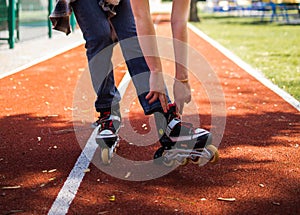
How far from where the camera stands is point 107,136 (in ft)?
15.0

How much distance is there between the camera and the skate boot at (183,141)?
4.18 metres

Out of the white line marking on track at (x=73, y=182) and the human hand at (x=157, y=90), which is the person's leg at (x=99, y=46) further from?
the human hand at (x=157, y=90)

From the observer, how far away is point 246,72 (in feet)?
35.3

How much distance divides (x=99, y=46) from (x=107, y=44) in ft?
0.21

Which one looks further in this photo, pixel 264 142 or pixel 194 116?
pixel 194 116

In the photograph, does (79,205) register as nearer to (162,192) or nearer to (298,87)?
(162,192)

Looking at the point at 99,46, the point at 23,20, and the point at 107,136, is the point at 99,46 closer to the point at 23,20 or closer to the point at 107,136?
the point at 107,136

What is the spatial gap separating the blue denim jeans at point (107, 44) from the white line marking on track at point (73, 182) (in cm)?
53

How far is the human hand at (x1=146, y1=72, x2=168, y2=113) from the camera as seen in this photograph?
410cm

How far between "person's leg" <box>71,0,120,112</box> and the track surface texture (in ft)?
1.73

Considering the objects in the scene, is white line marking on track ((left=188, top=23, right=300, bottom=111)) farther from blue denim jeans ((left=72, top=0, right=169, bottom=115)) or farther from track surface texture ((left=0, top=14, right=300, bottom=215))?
blue denim jeans ((left=72, top=0, right=169, bottom=115))

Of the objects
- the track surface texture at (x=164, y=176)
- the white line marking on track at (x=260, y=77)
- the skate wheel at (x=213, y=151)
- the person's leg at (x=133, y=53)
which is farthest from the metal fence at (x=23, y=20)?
the skate wheel at (x=213, y=151)

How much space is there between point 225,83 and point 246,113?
259 centimetres

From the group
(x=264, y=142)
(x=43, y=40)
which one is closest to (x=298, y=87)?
(x=264, y=142)
